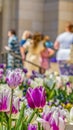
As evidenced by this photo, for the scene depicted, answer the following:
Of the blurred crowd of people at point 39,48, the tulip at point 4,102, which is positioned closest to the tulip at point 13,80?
the tulip at point 4,102

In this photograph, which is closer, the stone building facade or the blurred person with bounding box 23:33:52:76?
the blurred person with bounding box 23:33:52:76

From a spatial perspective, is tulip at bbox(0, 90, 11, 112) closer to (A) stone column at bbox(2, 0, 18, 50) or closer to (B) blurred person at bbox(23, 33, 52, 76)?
(B) blurred person at bbox(23, 33, 52, 76)

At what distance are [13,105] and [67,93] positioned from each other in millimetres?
2247

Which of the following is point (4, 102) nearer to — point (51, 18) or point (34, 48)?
point (34, 48)

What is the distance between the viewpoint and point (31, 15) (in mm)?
20172

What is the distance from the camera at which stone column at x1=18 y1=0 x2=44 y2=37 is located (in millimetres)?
19766

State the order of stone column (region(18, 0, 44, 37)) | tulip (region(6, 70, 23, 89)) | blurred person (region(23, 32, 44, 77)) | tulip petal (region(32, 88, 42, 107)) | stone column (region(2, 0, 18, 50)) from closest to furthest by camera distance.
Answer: tulip petal (region(32, 88, 42, 107)), tulip (region(6, 70, 23, 89)), blurred person (region(23, 32, 44, 77)), stone column (region(18, 0, 44, 37)), stone column (region(2, 0, 18, 50))

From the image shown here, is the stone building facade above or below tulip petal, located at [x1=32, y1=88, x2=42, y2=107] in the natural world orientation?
above

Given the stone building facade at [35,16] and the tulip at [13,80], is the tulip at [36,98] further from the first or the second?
the stone building facade at [35,16]

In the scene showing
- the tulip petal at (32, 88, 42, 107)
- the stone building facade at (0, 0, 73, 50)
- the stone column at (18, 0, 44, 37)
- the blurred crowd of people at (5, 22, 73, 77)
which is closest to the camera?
the tulip petal at (32, 88, 42, 107)

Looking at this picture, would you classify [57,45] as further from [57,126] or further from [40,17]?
[57,126]

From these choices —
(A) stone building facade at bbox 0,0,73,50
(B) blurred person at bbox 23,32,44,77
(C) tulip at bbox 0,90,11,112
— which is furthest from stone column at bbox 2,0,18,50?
(C) tulip at bbox 0,90,11,112

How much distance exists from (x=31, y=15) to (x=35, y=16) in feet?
0.63

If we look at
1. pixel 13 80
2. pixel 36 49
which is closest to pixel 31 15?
pixel 36 49
